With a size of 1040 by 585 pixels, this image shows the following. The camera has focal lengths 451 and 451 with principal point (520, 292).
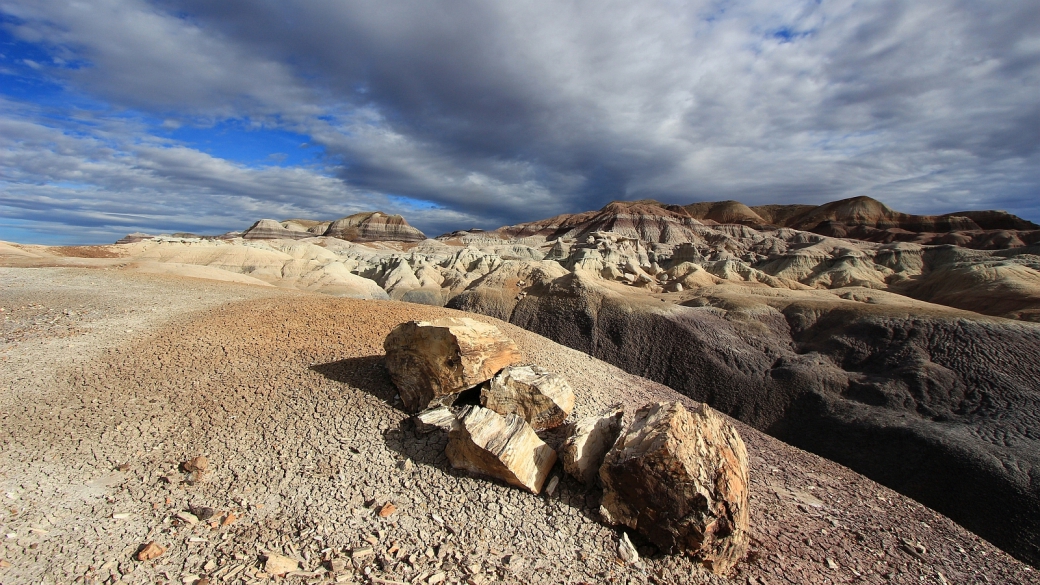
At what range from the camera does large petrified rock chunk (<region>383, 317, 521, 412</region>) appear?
6164mm

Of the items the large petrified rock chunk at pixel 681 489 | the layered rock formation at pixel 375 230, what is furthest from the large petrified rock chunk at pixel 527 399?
the layered rock formation at pixel 375 230

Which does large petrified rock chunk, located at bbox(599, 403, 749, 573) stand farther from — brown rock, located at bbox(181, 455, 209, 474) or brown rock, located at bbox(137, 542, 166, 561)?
brown rock, located at bbox(181, 455, 209, 474)

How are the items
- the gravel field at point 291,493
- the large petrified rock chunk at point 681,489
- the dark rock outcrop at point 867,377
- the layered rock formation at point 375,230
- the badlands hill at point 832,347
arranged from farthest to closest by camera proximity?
the layered rock formation at point 375,230 < the badlands hill at point 832,347 < the dark rock outcrop at point 867,377 < the large petrified rock chunk at point 681,489 < the gravel field at point 291,493

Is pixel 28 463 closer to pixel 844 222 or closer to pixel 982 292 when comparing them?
pixel 982 292

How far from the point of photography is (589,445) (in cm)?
539

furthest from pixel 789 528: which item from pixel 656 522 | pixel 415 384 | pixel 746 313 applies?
pixel 746 313

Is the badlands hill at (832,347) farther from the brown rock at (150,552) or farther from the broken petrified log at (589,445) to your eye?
the broken petrified log at (589,445)

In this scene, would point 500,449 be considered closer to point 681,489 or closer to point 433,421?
→ point 433,421

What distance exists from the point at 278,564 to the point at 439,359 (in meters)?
2.89

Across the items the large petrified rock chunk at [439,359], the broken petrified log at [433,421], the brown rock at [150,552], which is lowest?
the brown rock at [150,552]

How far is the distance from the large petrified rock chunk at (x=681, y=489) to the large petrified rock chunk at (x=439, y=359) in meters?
2.23

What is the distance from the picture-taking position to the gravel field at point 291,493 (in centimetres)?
407

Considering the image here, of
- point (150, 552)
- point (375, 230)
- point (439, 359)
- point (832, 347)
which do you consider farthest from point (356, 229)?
point (150, 552)

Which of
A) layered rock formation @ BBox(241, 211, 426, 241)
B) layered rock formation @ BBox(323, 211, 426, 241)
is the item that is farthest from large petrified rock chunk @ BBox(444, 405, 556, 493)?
layered rock formation @ BBox(323, 211, 426, 241)
